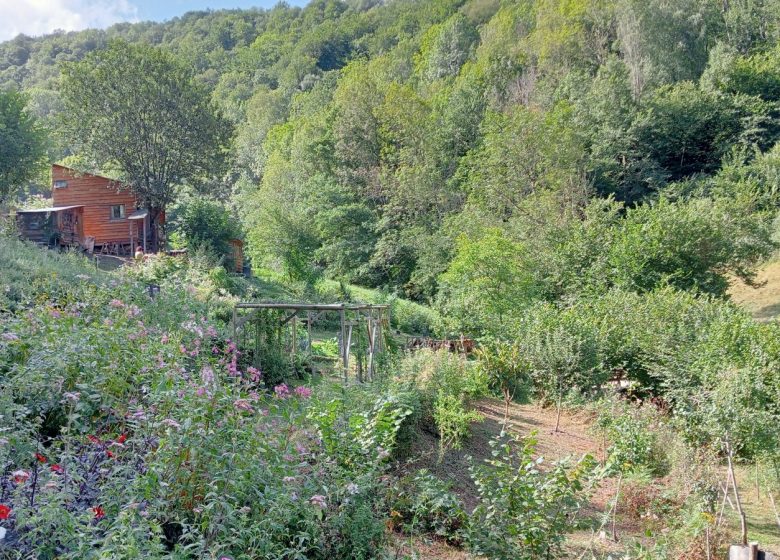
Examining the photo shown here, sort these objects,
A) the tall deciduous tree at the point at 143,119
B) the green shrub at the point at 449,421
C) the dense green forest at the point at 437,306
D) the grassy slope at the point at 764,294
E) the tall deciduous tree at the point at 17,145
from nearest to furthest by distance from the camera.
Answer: the dense green forest at the point at 437,306
the green shrub at the point at 449,421
the grassy slope at the point at 764,294
the tall deciduous tree at the point at 143,119
the tall deciduous tree at the point at 17,145

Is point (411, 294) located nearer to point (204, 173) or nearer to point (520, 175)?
point (520, 175)

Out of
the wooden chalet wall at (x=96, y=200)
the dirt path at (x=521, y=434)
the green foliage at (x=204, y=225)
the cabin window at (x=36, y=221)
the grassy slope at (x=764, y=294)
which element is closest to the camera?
the dirt path at (x=521, y=434)

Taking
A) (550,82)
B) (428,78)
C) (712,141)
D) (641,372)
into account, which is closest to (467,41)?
(428,78)

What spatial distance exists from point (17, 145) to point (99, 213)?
431cm

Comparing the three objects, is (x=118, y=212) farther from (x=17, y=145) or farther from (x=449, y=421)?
(x=449, y=421)

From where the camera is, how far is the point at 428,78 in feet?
152

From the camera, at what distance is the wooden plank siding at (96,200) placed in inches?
995

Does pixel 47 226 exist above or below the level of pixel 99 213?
below

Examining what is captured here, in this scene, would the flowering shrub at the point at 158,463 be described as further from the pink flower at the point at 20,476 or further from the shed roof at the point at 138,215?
the shed roof at the point at 138,215

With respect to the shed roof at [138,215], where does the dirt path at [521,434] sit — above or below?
below

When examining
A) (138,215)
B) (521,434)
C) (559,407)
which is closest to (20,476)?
(521,434)

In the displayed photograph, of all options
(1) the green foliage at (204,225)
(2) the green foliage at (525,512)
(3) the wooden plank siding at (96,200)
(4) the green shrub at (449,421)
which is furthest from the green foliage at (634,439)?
(3) the wooden plank siding at (96,200)

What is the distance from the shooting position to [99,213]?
25.9 m

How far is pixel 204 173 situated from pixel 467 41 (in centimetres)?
2930
